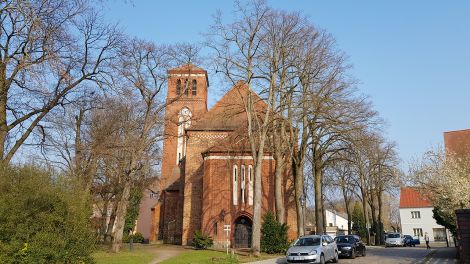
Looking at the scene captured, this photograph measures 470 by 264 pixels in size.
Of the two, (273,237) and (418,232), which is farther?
(418,232)

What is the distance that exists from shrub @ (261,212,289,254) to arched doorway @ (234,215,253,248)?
6.39m

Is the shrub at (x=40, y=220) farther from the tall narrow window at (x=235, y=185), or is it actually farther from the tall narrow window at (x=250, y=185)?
the tall narrow window at (x=250, y=185)

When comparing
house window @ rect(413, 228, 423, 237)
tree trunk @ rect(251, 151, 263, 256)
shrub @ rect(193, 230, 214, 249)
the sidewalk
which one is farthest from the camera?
house window @ rect(413, 228, 423, 237)

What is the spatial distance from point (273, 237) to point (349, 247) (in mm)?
4669

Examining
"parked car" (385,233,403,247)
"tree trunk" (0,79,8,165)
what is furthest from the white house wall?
"tree trunk" (0,79,8,165)

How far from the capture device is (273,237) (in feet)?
81.3

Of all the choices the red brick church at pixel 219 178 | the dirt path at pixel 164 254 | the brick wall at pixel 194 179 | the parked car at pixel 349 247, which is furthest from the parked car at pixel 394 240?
the dirt path at pixel 164 254

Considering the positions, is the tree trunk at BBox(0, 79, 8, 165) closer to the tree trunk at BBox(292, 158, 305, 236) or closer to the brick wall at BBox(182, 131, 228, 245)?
the tree trunk at BBox(292, 158, 305, 236)

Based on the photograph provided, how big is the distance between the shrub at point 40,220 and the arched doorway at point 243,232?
19818 mm

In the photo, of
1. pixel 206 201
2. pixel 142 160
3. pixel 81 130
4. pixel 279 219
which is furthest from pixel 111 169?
pixel 279 219

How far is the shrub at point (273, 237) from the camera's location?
2459 centimetres

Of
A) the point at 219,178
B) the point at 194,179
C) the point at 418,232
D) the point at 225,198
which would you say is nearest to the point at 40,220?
the point at 225,198

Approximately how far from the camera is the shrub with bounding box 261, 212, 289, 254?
2459 cm

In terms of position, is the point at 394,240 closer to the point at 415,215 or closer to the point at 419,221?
the point at 419,221
